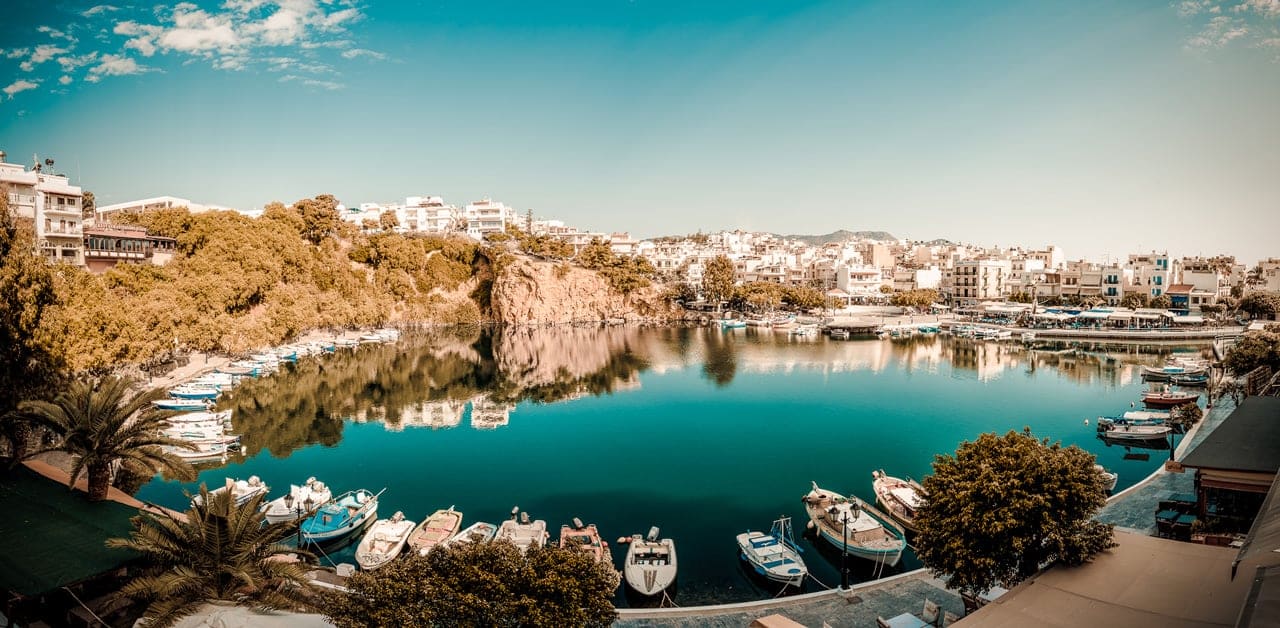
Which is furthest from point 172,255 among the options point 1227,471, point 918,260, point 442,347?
point 918,260

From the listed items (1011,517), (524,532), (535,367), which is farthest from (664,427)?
(1011,517)

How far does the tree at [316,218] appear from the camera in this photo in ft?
244

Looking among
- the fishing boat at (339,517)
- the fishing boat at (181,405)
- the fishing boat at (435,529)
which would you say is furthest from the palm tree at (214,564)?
the fishing boat at (181,405)

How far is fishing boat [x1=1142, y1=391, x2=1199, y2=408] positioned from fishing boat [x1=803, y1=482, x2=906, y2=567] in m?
24.0

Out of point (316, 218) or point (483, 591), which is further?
point (316, 218)

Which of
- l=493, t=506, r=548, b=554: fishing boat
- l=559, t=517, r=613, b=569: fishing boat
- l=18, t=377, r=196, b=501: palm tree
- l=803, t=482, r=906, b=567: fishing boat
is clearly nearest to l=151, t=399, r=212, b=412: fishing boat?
l=18, t=377, r=196, b=501: palm tree

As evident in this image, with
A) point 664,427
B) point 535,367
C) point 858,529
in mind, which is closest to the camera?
point 858,529

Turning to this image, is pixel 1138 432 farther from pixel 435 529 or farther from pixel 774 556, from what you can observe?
pixel 435 529

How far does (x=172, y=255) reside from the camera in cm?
4934

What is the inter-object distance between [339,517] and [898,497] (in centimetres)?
1649

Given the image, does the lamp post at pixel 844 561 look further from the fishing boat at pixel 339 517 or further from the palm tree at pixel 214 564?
the fishing boat at pixel 339 517

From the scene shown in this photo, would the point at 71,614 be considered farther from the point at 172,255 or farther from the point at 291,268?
the point at 291,268

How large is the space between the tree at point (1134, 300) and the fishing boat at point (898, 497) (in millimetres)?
71750

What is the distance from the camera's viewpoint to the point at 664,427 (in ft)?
104
